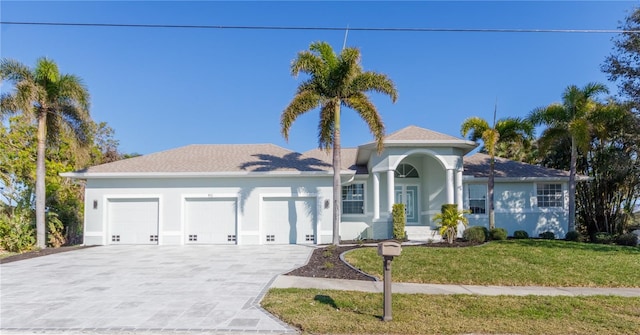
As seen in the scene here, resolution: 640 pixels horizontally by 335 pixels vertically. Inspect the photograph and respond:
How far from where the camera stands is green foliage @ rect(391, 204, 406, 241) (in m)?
16.7

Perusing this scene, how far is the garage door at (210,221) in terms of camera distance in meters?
16.6

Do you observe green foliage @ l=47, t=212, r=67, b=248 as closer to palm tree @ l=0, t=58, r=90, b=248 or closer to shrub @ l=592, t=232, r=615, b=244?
palm tree @ l=0, t=58, r=90, b=248

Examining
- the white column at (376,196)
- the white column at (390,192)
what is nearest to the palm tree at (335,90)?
the white column at (390,192)

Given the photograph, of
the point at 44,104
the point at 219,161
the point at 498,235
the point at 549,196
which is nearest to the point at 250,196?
the point at 219,161

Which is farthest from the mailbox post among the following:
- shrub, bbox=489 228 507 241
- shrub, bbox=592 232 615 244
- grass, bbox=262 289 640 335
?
shrub, bbox=592 232 615 244

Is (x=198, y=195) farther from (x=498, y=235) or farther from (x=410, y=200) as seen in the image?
(x=498, y=235)

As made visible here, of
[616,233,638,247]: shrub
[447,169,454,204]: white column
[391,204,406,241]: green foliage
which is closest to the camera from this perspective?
[616,233,638,247]: shrub

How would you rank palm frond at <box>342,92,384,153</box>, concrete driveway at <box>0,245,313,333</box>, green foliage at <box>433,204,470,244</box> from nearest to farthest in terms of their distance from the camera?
concrete driveway at <box>0,245,313,333</box> → palm frond at <box>342,92,384,153</box> → green foliage at <box>433,204,470,244</box>

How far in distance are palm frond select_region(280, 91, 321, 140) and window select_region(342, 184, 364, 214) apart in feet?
20.9

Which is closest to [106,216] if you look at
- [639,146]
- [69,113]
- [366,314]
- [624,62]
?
[69,113]

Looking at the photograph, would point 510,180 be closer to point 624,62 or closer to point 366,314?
point 624,62

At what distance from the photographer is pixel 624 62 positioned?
17.4m

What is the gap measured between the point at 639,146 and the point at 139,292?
77.3 feet

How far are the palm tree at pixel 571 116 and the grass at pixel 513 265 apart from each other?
550 cm
